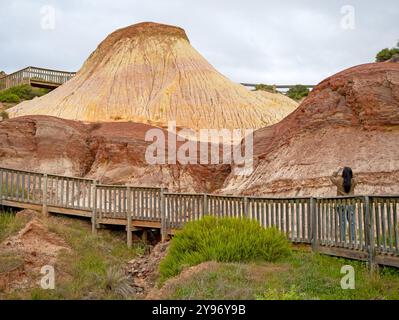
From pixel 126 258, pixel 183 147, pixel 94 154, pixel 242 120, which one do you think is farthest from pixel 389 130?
pixel 242 120

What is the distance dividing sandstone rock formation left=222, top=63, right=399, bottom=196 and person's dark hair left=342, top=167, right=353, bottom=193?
386cm

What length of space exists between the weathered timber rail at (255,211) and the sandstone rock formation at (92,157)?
18.1 feet

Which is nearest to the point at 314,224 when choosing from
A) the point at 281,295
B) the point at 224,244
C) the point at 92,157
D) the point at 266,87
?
the point at 224,244

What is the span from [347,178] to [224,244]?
13.1ft

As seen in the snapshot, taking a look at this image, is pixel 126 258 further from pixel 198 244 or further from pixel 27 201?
pixel 198 244

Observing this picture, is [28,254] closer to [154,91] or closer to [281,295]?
[281,295]

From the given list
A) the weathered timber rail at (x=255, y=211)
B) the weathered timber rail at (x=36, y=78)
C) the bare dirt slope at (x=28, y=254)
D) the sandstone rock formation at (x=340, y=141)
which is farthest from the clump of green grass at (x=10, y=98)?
the bare dirt slope at (x=28, y=254)

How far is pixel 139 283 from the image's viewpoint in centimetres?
1316

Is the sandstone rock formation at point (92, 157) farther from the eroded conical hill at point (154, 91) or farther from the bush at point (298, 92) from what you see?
the bush at point (298, 92)

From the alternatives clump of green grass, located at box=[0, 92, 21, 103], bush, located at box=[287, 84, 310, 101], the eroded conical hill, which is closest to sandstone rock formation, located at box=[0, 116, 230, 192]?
the eroded conical hill

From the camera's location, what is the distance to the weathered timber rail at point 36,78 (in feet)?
160

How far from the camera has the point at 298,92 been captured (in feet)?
182

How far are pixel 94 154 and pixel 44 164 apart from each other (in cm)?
256
